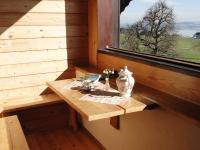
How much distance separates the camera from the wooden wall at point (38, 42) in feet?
9.69

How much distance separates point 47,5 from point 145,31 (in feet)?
4.03

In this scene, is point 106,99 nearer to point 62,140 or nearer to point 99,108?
point 99,108

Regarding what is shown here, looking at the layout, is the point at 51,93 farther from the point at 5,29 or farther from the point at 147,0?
the point at 147,0

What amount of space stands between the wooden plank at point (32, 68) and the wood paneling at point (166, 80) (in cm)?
85

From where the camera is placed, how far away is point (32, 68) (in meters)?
3.13

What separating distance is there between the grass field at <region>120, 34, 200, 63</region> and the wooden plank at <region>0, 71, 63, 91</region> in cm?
162

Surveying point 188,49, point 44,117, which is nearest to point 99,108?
point 188,49

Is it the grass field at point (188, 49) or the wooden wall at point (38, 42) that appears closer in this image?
the grass field at point (188, 49)

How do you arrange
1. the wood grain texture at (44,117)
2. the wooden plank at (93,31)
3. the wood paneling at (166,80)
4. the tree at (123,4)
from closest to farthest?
the wood paneling at (166,80) → the tree at (123,4) → the wooden plank at (93,31) → the wood grain texture at (44,117)

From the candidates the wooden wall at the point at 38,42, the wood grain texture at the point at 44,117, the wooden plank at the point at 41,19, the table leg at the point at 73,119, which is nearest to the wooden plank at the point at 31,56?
the wooden wall at the point at 38,42

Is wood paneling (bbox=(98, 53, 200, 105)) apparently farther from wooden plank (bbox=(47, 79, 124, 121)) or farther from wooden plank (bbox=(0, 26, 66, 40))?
wooden plank (bbox=(0, 26, 66, 40))

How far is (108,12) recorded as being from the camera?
3.07 m

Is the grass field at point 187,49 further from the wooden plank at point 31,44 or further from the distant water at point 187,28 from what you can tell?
the wooden plank at point 31,44

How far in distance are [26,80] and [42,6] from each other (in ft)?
2.91
